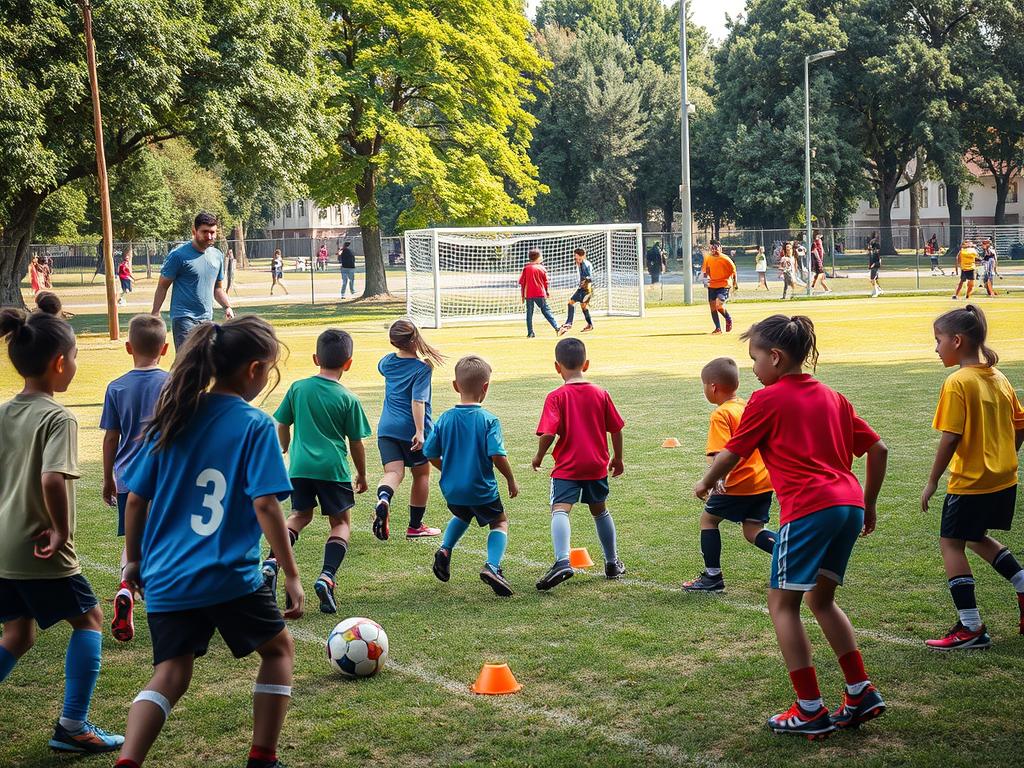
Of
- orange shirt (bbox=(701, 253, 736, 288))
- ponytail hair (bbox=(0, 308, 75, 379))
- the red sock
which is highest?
orange shirt (bbox=(701, 253, 736, 288))

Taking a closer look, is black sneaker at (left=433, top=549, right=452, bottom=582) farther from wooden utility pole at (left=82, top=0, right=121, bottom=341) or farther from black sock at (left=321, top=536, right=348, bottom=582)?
wooden utility pole at (left=82, top=0, right=121, bottom=341)

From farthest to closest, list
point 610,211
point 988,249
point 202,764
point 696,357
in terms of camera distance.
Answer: point 610,211 → point 988,249 → point 696,357 → point 202,764

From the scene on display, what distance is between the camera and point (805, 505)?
4227 mm

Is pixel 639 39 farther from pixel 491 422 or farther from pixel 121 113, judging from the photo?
Answer: pixel 491 422

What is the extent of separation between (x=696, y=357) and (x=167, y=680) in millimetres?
15809

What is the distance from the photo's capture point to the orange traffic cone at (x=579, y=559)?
689 centimetres

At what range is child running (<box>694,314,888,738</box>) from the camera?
4195 mm

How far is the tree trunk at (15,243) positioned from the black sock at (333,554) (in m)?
27.3

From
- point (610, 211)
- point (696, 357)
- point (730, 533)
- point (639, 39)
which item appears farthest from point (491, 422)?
point (639, 39)

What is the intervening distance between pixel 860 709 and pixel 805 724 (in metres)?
0.23

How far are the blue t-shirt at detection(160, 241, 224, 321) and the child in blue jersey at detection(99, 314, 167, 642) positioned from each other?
580 cm

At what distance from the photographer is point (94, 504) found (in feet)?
29.8

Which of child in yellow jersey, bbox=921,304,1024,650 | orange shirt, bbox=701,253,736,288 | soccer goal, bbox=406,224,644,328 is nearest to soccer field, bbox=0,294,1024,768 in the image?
child in yellow jersey, bbox=921,304,1024,650

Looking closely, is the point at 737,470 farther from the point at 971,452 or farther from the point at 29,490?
the point at 29,490
